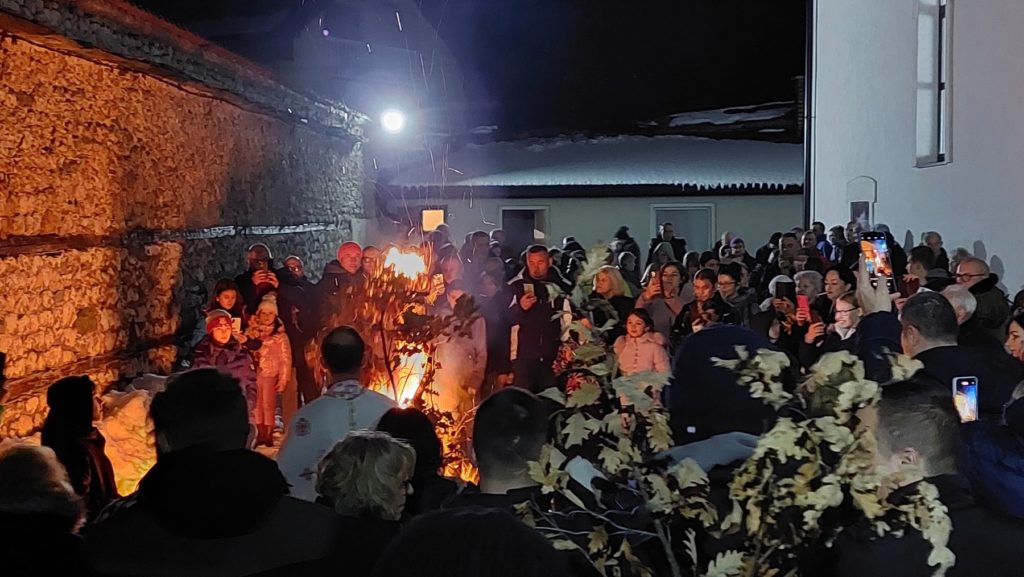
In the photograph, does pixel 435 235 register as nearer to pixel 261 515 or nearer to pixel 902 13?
pixel 902 13

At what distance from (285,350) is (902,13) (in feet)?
37.0

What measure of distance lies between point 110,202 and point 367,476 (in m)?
7.17

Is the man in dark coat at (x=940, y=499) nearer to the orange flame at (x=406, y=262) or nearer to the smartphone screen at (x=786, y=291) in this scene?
the smartphone screen at (x=786, y=291)

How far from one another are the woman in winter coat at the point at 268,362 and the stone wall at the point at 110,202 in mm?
1381

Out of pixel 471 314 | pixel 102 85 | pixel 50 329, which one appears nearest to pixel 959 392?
Answer: pixel 471 314

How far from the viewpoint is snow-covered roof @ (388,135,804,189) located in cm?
2769

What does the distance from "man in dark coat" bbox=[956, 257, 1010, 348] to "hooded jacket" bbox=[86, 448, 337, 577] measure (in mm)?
6113

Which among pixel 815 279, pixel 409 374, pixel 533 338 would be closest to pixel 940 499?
pixel 409 374

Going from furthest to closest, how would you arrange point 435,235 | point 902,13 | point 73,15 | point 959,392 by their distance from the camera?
point 902,13, point 435,235, point 73,15, point 959,392

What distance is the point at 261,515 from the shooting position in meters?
3.50

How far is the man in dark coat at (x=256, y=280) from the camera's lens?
1076cm

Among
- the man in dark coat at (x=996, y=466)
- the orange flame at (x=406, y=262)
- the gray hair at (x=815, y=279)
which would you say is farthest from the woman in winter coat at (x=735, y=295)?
the man in dark coat at (x=996, y=466)

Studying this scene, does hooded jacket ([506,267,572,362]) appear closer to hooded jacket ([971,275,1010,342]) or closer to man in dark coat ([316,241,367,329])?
man in dark coat ([316,241,367,329])

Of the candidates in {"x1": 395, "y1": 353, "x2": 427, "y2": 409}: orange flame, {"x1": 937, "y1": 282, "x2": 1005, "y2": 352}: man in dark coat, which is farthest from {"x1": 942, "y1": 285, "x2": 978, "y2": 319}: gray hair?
{"x1": 395, "y1": 353, "x2": 427, "y2": 409}: orange flame
